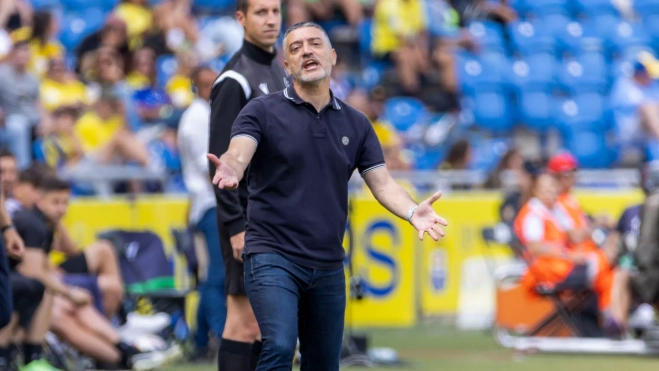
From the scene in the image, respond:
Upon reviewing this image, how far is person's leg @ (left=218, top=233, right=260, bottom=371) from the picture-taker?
19.3ft

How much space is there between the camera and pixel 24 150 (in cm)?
1210

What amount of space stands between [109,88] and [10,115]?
4.36ft

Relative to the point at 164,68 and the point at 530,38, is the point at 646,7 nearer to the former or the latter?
the point at 530,38

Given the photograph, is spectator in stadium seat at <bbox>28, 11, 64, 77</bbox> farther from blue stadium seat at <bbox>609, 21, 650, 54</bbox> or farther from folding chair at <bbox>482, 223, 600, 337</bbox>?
blue stadium seat at <bbox>609, 21, 650, 54</bbox>

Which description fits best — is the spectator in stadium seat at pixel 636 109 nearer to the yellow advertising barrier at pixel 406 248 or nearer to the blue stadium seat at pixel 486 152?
the blue stadium seat at pixel 486 152

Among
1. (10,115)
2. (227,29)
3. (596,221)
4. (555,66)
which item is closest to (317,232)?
(596,221)

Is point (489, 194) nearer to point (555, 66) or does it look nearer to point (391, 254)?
point (391, 254)

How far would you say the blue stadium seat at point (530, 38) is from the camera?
1764 cm

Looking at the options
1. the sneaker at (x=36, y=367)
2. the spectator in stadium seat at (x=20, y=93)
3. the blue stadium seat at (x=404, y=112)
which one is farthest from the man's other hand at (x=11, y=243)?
the blue stadium seat at (x=404, y=112)

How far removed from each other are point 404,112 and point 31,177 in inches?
348

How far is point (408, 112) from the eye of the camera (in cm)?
1694

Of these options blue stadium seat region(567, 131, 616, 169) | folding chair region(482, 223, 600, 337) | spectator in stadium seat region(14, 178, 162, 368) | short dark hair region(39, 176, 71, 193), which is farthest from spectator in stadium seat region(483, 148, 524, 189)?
short dark hair region(39, 176, 71, 193)

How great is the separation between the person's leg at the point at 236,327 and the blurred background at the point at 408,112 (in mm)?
3323

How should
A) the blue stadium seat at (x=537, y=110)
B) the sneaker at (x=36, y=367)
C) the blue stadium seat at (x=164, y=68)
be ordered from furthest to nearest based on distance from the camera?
the blue stadium seat at (x=537, y=110), the blue stadium seat at (x=164, y=68), the sneaker at (x=36, y=367)
